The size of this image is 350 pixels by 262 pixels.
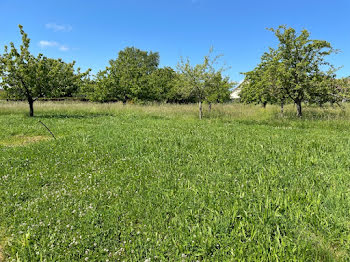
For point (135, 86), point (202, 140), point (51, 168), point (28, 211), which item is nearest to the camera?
point (28, 211)

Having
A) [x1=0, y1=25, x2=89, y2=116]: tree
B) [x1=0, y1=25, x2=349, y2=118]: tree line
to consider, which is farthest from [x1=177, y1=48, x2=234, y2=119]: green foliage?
[x1=0, y1=25, x2=89, y2=116]: tree

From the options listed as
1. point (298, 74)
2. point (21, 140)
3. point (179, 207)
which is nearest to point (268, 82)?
point (298, 74)

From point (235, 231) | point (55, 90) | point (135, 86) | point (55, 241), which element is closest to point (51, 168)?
point (55, 241)

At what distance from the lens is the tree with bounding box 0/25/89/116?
1620 centimetres

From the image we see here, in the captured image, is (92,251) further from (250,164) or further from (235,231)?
(250,164)

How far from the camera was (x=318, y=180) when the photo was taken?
387cm

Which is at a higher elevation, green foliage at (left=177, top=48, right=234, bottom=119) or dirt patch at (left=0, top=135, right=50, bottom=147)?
green foliage at (left=177, top=48, right=234, bottom=119)

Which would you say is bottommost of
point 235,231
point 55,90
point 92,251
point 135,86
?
point 92,251

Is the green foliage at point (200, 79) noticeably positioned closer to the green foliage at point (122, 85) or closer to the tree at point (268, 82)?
the tree at point (268, 82)

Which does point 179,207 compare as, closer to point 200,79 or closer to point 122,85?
point 200,79

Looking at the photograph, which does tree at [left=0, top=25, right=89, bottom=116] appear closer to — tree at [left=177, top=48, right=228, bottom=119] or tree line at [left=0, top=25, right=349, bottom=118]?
tree line at [left=0, top=25, right=349, bottom=118]

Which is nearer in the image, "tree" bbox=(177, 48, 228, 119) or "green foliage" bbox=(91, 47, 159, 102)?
"tree" bbox=(177, 48, 228, 119)

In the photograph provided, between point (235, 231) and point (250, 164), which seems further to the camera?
point (250, 164)

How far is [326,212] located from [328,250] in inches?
28.6
